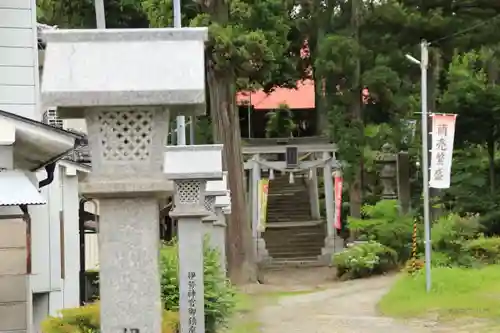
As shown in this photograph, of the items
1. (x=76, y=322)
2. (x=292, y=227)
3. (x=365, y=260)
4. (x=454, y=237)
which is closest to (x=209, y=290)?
(x=76, y=322)

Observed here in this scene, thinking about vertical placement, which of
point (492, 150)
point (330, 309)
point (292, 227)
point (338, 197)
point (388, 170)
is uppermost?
point (492, 150)

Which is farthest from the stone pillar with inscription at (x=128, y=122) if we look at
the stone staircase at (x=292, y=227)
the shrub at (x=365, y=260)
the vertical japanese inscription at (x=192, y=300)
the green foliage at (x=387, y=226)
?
the stone staircase at (x=292, y=227)

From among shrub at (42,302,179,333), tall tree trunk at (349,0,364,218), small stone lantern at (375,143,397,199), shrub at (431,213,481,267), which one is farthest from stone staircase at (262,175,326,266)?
shrub at (42,302,179,333)

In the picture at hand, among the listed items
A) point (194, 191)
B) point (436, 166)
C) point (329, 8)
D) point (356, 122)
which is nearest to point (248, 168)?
point (356, 122)

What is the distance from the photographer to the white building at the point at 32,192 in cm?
733

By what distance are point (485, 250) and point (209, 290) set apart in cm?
1293

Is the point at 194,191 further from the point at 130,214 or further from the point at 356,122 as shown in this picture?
the point at 356,122

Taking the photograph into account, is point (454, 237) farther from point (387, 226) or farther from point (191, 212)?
point (191, 212)

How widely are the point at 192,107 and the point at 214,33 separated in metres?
18.4

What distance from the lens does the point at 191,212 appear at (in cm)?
1110

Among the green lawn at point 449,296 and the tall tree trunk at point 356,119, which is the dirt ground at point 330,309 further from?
the tall tree trunk at point 356,119

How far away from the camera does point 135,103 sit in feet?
15.1

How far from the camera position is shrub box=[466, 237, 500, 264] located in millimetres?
24453

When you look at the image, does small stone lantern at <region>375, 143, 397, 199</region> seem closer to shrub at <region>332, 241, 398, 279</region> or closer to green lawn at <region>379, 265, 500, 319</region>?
shrub at <region>332, 241, 398, 279</region>
